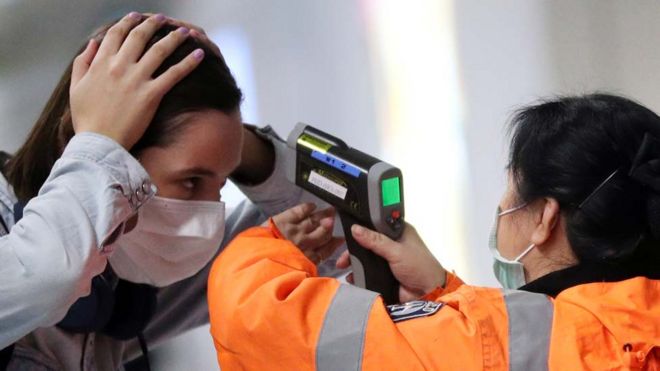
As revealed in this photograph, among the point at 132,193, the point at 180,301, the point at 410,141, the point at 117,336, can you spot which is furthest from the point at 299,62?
the point at 132,193

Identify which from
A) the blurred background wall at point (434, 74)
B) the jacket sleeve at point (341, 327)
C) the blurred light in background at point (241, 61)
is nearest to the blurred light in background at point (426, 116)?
the blurred background wall at point (434, 74)

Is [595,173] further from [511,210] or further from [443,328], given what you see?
[443,328]

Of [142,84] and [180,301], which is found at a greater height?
[142,84]

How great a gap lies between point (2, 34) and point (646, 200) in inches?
71.4

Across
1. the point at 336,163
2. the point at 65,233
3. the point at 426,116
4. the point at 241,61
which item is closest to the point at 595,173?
the point at 336,163

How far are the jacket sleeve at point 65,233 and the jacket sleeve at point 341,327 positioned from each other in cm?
14

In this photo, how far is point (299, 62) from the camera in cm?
190

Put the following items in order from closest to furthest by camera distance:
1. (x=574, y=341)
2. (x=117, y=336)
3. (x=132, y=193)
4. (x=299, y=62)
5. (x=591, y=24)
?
(x=574, y=341) → (x=132, y=193) → (x=117, y=336) → (x=591, y=24) → (x=299, y=62)

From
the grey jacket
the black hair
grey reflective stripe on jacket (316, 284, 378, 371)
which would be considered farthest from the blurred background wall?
grey reflective stripe on jacket (316, 284, 378, 371)

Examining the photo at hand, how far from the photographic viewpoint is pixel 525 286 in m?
0.94

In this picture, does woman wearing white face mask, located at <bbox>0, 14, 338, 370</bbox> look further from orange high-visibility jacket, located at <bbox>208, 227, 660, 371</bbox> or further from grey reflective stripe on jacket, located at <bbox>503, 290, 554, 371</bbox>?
grey reflective stripe on jacket, located at <bbox>503, 290, 554, 371</bbox>

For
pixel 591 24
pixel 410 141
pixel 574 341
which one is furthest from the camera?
pixel 410 141

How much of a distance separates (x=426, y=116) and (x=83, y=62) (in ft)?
2.94

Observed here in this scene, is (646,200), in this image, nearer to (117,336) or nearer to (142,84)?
(142,84)
